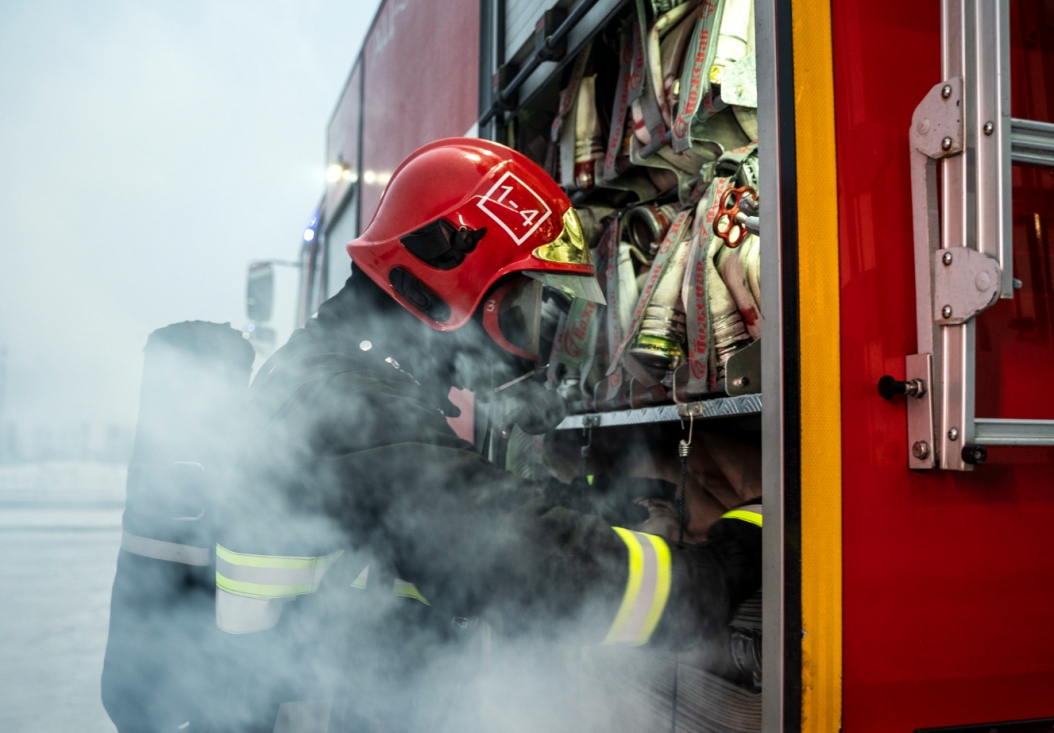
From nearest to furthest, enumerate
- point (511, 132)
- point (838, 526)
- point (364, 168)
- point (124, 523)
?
point (838, 526), point (124, 523), point (511, 132), point (364, 168)

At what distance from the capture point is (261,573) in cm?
137

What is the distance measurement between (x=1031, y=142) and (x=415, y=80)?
3.43 metres

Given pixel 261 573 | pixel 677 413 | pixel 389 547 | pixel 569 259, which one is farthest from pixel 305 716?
pixel 569 259

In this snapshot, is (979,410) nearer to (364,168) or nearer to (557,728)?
(557,728)

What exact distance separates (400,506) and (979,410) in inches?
37.6

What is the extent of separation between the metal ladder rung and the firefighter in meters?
0.74

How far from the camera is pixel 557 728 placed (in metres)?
1.93

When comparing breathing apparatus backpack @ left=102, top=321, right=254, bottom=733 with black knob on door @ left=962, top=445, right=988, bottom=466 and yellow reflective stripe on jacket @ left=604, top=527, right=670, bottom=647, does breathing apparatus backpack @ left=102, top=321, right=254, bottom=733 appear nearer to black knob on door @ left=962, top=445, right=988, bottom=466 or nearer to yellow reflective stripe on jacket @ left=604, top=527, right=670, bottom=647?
yellow reflective stripe on jacket @ left=604, top=527, right=670, bottom=647

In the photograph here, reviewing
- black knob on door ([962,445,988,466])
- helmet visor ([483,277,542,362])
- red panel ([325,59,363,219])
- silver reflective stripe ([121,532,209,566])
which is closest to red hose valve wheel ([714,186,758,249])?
helmet visor ([483,277,542,362])

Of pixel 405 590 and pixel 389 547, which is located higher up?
pixel 389 547

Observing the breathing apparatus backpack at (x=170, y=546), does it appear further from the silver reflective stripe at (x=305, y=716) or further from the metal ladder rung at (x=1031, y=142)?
the metal ladder rung at (x=1031, y=142)

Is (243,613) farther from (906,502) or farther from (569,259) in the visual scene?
(906,502)

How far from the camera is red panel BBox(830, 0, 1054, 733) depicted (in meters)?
1.04

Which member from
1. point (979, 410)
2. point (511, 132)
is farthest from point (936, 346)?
point (511, 132)
